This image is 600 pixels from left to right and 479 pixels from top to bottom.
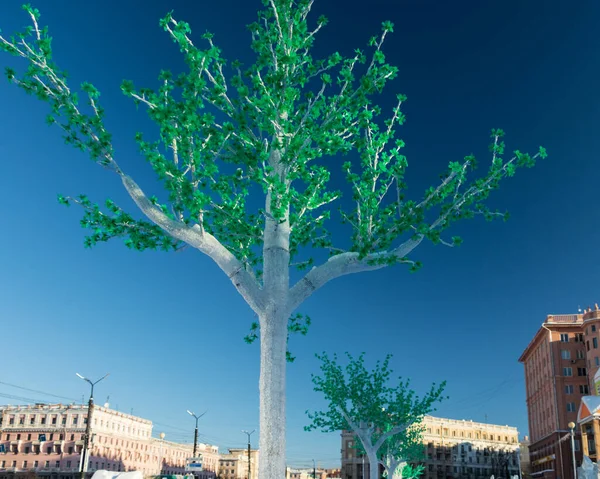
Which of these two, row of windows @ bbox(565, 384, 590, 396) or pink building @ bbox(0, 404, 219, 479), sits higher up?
row of windows @ bbox(565, 384, 590, 396)

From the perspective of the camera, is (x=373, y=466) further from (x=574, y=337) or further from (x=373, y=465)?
(x=574, y=337)

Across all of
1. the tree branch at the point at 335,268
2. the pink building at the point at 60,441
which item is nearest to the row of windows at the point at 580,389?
the pink building at the point at 60,441

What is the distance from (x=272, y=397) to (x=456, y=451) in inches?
5863

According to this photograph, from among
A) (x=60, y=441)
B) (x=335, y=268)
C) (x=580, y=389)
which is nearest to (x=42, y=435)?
(x=60, y=441)

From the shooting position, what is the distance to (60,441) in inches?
4525

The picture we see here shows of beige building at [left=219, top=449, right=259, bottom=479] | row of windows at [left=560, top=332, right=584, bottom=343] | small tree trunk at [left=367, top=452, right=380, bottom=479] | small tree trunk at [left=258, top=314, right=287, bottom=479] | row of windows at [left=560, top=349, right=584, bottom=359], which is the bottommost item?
beige building at [left=219, top=449, right=259, bottom=479]

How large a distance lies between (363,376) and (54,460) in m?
90.6

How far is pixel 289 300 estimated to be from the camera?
10648 millimetres

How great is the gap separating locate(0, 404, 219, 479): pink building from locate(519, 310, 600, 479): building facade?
73.9m

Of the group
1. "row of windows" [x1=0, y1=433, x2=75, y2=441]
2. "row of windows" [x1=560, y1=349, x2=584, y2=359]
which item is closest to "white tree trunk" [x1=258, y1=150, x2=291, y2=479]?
"row of windows" [x1=560, y1=349, x2=584, y2=359]

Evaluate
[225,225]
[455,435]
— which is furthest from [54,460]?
[225,225]

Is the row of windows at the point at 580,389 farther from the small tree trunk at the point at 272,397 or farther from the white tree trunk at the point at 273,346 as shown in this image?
the small tree trunk at the point at 272,397

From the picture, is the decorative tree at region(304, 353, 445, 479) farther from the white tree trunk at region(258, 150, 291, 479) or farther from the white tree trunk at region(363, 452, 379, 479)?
the white tree trunk at region(258, 150, 291, 479)

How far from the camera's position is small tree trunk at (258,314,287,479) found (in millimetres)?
9516
